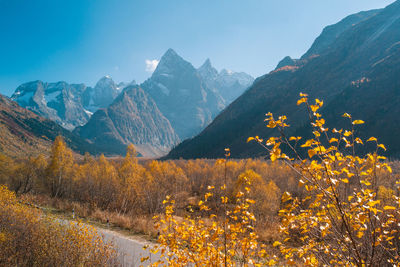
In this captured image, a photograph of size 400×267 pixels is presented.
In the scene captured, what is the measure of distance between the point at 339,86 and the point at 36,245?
570 feet

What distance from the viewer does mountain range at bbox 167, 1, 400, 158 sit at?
99900 mm

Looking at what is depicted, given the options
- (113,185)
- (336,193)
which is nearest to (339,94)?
(113,185)

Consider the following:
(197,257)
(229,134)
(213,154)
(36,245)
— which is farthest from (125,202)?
(229,134)

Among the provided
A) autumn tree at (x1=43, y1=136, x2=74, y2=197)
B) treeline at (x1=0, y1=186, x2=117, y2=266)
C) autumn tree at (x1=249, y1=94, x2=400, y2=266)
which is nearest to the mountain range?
autumn tree at (x1=43, y1=136, x2=74, y2=197)

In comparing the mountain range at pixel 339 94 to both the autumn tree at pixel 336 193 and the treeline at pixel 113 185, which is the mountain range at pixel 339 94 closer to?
the treeline at pixel 113 185

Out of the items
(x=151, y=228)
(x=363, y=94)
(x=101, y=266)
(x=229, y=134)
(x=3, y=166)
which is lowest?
(x=151, y=228)

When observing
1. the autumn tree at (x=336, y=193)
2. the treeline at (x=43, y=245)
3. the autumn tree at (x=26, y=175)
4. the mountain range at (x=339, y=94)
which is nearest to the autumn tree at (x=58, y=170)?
the autumn tree at (x=26, y=175)

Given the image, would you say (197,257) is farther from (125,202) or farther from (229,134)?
(229,134)

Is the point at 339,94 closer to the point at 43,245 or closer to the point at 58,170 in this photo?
the point at 58,170

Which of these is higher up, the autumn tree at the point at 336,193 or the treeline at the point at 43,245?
the autumn tree at the point at 336,193

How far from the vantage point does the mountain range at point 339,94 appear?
99.9 meters

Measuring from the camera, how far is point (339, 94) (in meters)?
124

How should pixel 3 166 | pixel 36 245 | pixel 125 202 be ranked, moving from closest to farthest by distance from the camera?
1. pixel 36 245
2. pixel 125 202
3. pixel 3 166

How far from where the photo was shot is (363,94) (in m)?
112
